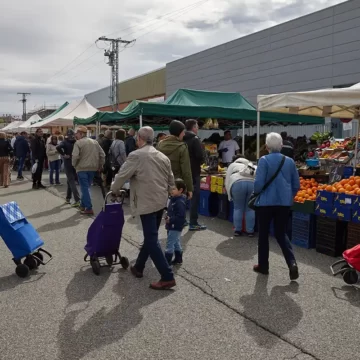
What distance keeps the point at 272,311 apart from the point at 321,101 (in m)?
4.09

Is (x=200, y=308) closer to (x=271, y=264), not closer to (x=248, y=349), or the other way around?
(x=248, y=349)

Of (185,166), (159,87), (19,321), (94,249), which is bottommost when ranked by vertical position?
(19,321)

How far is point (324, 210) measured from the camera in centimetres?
585

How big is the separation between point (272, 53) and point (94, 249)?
860 inches

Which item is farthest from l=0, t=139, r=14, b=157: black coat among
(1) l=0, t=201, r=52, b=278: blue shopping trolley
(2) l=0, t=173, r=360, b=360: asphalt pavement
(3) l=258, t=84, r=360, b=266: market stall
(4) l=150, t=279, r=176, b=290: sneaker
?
(4) l=150, t=279, r=176, b=290: sneaker

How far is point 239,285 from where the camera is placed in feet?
15.2

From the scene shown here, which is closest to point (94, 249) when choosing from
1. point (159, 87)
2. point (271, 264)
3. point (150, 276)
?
point (150, 276)

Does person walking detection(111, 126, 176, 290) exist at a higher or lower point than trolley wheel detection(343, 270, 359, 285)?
higher

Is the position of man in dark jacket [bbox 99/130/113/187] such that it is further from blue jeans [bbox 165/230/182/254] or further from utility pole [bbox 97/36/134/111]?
utility pole [bbox 97/36/134/111]

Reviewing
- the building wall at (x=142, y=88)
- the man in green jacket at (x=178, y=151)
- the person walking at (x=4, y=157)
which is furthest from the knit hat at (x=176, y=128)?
the building wall at (x=142, y=88)

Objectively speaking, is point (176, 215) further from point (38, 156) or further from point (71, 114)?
point (71, 114)

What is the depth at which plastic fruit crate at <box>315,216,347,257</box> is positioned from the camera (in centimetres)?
570

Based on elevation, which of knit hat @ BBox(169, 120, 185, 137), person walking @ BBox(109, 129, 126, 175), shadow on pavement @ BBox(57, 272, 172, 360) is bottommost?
shadow on pavement @ BBox(57, 272, 172, 360)

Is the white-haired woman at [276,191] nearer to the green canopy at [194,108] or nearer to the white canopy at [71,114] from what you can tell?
the green canopy at [194,108]
